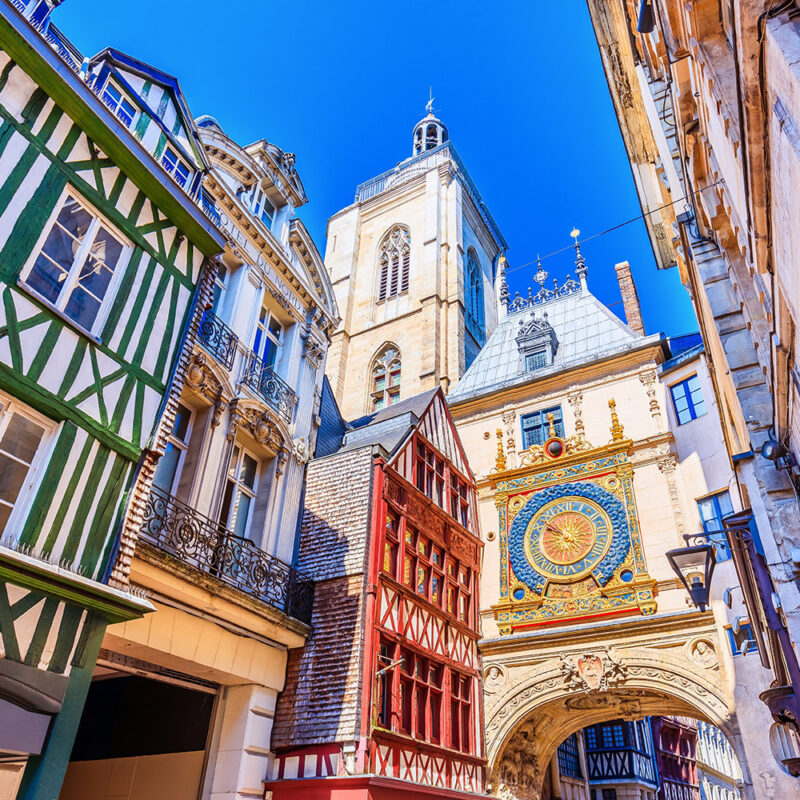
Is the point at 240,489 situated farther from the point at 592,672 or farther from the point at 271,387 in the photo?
the point at 592,672

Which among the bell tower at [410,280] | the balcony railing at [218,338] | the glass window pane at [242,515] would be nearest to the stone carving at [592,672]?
the glass window pane at [242,515]

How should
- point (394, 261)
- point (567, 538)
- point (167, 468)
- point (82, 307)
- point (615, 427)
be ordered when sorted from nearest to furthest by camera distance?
point (82, 307)
point (167, 468)
point (567, 538)
point (615, 427)
point (394, 261)

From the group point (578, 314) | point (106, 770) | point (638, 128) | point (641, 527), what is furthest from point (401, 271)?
point (106, 770)

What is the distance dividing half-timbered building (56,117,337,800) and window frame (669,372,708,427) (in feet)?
28.2

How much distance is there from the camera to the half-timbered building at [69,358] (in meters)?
5.81

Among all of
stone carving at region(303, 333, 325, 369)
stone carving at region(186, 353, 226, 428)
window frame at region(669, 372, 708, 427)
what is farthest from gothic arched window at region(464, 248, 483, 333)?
stone carving at region(186, 353, 226, 428)

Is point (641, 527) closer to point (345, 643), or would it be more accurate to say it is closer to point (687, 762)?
point (345, 643)

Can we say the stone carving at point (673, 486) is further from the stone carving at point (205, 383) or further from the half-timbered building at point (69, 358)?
the half-timbered building at point (69, 358)

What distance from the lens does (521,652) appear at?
46.5ft

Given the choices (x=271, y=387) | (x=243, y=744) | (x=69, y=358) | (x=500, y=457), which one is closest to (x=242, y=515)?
(x=271, y=387)

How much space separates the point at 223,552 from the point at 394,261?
2905 centimetres

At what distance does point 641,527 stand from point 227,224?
10584 millimetres

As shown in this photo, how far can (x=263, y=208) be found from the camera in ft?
42.9

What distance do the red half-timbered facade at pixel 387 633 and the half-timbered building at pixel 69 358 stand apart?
3.86m
